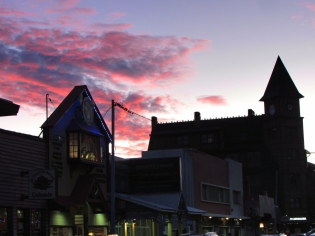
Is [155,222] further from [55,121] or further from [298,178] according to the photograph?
[298,178]

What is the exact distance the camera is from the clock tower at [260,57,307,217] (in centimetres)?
10588

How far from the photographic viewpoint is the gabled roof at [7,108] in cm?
2545

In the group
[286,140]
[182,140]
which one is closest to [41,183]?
[286,140]

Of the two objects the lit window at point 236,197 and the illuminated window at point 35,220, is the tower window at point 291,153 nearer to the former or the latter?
the lit window at point 236,197

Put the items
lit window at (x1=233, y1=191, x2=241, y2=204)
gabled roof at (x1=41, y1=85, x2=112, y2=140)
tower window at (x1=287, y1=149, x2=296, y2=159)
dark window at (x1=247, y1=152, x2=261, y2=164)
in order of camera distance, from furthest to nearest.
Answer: dark window at (x1=247, y1=152, x2=261, y2=164) < tower window at (x1=287, y1=149, x2=296, y2=159) < lit window at (x1=233, y1=191, x2=241, y2=204) < gabled roof at (x1=41, y1=85, x2=112, y2=140)

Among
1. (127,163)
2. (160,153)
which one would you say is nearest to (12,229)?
(127,163)

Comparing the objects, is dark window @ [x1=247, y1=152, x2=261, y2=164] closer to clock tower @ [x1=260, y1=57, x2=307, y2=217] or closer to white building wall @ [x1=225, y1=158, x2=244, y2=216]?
clock tower @ [x1=260, y1=57, x2=307, y2=217]

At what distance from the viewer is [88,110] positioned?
3822 cm

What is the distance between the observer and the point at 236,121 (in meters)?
118

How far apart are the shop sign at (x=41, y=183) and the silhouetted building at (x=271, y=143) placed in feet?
249

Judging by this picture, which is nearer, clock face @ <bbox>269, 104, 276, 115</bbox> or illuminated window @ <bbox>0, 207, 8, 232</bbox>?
illuminated window @ <bbox>0, 207, 8, 232</bbox>

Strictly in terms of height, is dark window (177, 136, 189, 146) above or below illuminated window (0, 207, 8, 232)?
above

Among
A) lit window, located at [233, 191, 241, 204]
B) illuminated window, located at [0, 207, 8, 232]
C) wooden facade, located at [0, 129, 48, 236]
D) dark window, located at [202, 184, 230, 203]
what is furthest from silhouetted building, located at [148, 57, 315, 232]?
illuminated window, located at [0, 207, 8, 232]

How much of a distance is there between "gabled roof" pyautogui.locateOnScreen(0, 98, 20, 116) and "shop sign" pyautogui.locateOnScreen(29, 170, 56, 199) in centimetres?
566
